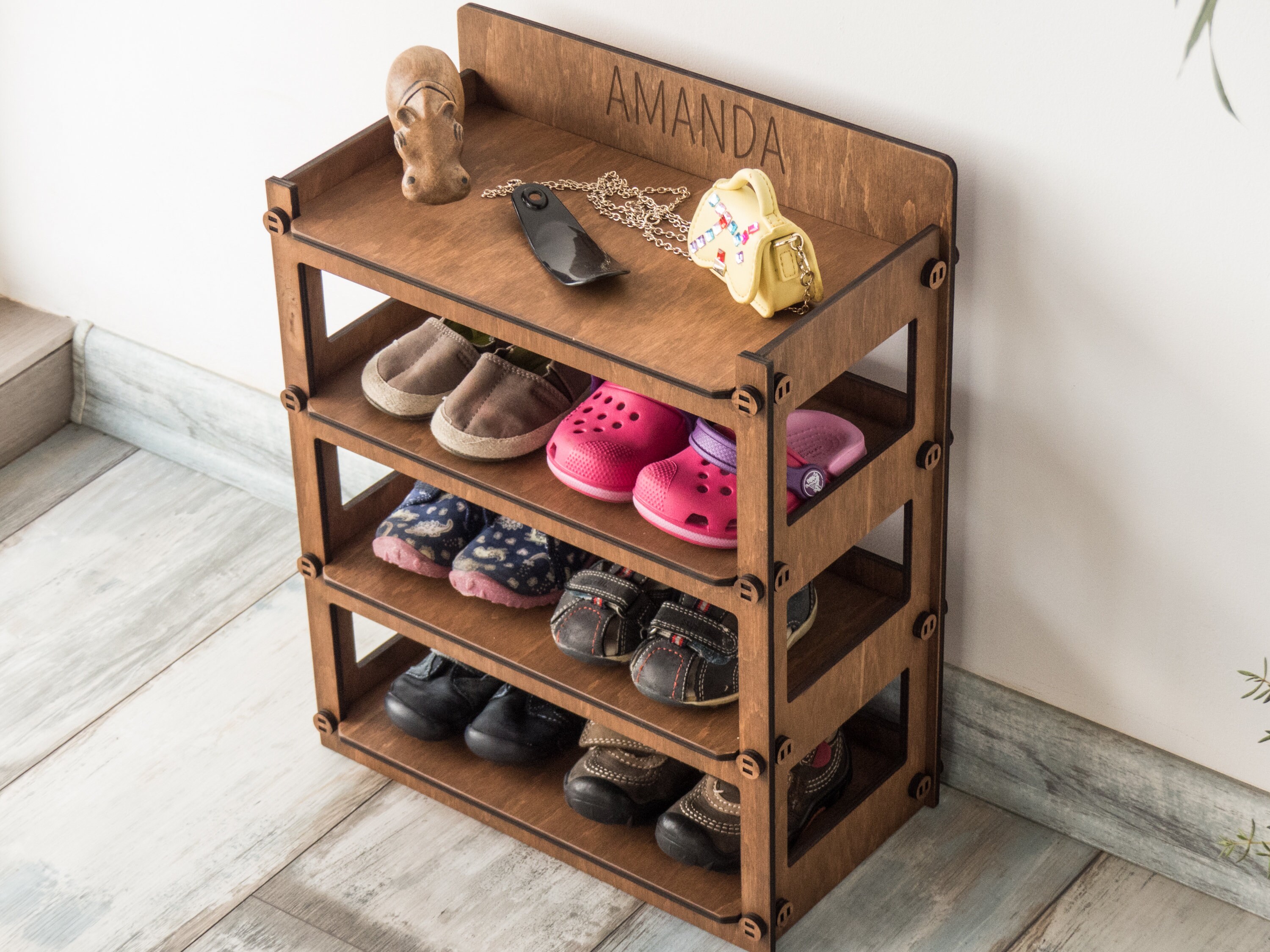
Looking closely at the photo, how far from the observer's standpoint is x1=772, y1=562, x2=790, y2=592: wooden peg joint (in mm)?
1446

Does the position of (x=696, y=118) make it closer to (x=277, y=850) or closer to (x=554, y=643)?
(x=554, y=643)

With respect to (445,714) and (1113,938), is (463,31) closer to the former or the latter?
(445,714)

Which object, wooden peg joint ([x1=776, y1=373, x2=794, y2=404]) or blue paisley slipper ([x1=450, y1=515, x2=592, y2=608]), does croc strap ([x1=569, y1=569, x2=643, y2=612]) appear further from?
wooden peg joint ([x1=776, y1=373, x2=794, y2=404])

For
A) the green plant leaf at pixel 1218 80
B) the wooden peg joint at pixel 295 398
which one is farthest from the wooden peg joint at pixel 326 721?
the green plant leaf at pixel 1218 80

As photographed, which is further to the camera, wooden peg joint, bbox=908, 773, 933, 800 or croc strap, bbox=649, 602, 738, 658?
wooden peg joint, bbox=908, 773, 933, 800

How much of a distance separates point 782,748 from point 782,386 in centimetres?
38

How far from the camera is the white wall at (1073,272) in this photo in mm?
1419

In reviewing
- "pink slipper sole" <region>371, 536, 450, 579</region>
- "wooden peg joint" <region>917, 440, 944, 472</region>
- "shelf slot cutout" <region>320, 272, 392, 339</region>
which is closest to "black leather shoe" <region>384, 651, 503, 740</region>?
"pink slipper sole" <region>371, 536, 450, 579</region>

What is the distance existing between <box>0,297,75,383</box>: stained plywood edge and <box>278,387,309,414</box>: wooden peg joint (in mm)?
861

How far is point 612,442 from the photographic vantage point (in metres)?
1.56

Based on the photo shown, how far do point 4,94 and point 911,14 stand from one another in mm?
1405

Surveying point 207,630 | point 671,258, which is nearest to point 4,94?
point 207,630

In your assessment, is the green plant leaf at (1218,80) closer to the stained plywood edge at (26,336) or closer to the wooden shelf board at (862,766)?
the wooden shelf board at (862,766)

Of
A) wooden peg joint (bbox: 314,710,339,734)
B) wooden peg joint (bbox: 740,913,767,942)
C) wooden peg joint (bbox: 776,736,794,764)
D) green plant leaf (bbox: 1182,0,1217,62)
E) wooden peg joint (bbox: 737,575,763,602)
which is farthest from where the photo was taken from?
wooden peg joint (bbox: 314,710,339,734)
